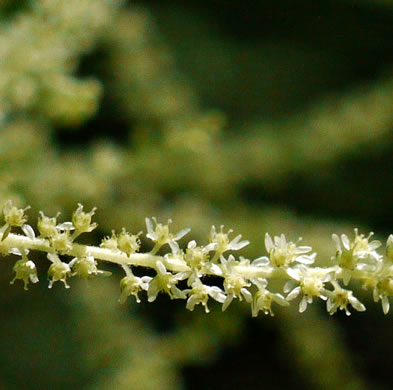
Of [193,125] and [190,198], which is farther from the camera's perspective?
[190,198]

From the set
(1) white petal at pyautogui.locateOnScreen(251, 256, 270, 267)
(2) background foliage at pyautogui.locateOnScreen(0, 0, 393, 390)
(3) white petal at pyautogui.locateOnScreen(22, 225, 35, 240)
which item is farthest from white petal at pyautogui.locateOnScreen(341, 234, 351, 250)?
(2) background foliage at pyautogui.locateOnScreen(0, 0, 393, 390)

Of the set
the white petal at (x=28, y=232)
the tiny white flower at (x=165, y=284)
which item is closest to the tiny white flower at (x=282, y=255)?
the tiny white flower at (x=165, y=284)

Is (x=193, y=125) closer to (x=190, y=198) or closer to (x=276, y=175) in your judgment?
(x=190, y=198)

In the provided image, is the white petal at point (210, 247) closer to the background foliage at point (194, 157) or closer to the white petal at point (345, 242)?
the white petal at point (345, 242)

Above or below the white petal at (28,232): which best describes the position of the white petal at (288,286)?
below

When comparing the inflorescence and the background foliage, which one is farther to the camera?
the background foliage

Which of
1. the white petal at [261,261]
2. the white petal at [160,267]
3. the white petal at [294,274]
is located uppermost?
the white petal at [160,267]

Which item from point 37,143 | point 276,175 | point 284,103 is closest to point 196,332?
point 276,175

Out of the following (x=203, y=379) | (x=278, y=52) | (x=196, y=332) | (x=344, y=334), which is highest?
(x=278, y=52)

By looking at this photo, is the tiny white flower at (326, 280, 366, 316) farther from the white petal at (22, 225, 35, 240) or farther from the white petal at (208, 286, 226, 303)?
the white petal at (22, 225, 35, 240)
